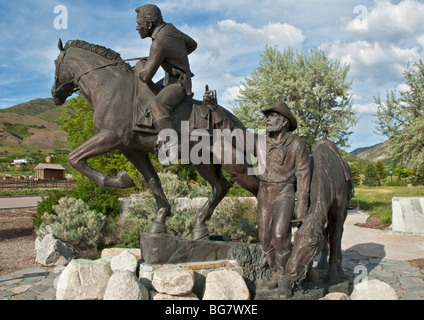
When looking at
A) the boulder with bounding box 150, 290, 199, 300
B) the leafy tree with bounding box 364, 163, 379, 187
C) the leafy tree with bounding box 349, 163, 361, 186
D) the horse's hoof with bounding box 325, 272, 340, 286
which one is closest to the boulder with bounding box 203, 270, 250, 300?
the boulder with bounding box 150, 290, 199, 300

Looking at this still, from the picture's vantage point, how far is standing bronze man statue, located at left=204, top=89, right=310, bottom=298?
13.6 ft

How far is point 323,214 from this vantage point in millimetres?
4070

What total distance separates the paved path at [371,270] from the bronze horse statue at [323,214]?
1.24 metres

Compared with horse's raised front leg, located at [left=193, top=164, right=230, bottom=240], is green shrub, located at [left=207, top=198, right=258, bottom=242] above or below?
below

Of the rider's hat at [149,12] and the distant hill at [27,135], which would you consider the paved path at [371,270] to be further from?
the distant hill at [27,135]

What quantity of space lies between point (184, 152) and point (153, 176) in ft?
2.29

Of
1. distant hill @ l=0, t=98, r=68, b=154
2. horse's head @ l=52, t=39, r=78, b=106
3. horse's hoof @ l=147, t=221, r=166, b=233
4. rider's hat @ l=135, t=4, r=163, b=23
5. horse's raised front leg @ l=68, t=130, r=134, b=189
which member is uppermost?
distant hill @ l=0, t=98, r=68, b=154

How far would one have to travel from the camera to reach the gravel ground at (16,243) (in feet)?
23.1

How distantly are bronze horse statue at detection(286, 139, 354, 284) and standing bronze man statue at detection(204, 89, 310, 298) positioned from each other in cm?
16

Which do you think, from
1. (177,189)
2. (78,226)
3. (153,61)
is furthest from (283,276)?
(177,189)

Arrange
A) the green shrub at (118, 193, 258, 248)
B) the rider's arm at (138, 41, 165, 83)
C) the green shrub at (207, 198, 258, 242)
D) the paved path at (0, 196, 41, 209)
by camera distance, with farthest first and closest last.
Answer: the paved path at (0, 196, 41, 209)
the green shrub at (207, 198, 258, 242)
the green shrub at (118, 193, 258, 248)
the rider's arm at (138, 41, 165, 83)
